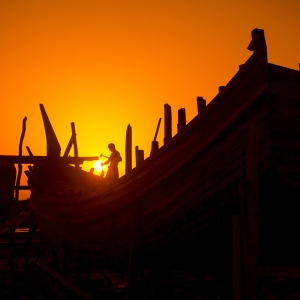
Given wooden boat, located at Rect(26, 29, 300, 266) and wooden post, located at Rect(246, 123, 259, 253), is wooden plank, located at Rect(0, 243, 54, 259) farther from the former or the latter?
wooden post, located at Rect(246, 123, 259, 253)

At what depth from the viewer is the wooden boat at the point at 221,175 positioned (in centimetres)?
387

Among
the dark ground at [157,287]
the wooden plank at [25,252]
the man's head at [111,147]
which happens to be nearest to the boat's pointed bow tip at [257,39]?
the dark ground at [157,287]

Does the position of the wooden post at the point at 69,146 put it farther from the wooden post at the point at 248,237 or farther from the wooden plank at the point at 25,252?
the wooden post at the point at 248,237

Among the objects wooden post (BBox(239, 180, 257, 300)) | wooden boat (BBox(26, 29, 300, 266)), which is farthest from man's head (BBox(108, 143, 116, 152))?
wooden post (BBox(239, 180, 257, 300))

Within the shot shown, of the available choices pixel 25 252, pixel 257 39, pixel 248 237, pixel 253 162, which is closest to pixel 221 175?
pixel 253 162

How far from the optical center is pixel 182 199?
4664 millimetres

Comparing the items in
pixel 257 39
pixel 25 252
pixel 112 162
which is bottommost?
pixel 25 252

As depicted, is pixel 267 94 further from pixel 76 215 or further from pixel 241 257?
pixel 76 215

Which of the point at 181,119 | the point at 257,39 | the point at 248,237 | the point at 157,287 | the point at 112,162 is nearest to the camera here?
the point at 248,237

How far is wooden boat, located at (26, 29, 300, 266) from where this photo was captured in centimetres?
387

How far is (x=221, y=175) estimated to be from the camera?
4254 mm

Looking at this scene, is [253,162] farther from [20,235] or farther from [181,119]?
[20,235]

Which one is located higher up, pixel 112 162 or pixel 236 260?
pixel 112 162

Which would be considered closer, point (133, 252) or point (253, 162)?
point (253, 162)
